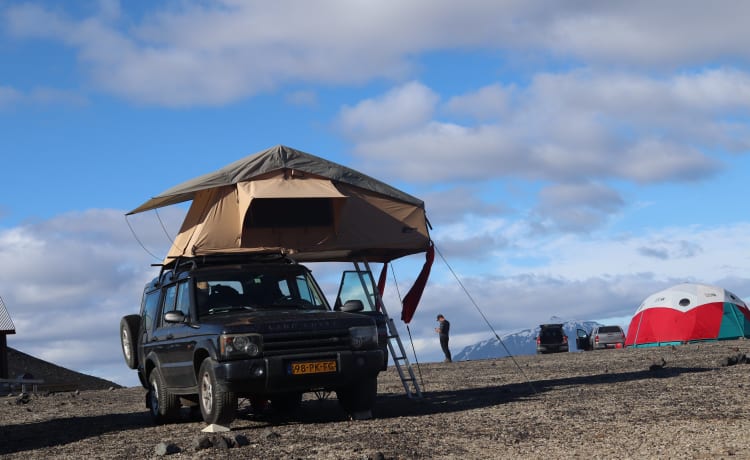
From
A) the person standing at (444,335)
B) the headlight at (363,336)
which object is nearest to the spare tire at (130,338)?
the headlight at (363,336)

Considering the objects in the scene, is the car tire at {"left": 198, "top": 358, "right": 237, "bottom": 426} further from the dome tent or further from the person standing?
the dome tent

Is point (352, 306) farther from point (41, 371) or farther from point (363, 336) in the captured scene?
point (41, 371)

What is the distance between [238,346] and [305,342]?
30.8 inches

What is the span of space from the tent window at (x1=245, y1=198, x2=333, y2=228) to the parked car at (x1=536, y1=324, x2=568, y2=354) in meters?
34.8

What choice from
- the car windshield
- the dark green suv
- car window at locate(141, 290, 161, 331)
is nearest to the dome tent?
the dark green suv

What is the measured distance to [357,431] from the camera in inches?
440

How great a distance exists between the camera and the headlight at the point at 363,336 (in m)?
12.2

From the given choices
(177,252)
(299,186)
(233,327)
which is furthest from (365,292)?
(233,327)

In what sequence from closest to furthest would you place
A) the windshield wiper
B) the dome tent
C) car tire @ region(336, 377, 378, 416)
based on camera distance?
car tire @ region(336, 377, 378, 416)
the windshield wiper
the dome tent

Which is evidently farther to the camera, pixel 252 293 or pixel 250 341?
pixel 252 293

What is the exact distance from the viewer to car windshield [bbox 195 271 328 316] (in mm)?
13055

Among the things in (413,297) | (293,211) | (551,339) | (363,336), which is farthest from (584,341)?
(363,336)

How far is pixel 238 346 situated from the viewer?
11688 millimetres

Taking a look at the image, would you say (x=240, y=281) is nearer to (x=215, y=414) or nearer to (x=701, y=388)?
(x=215, y=414)
